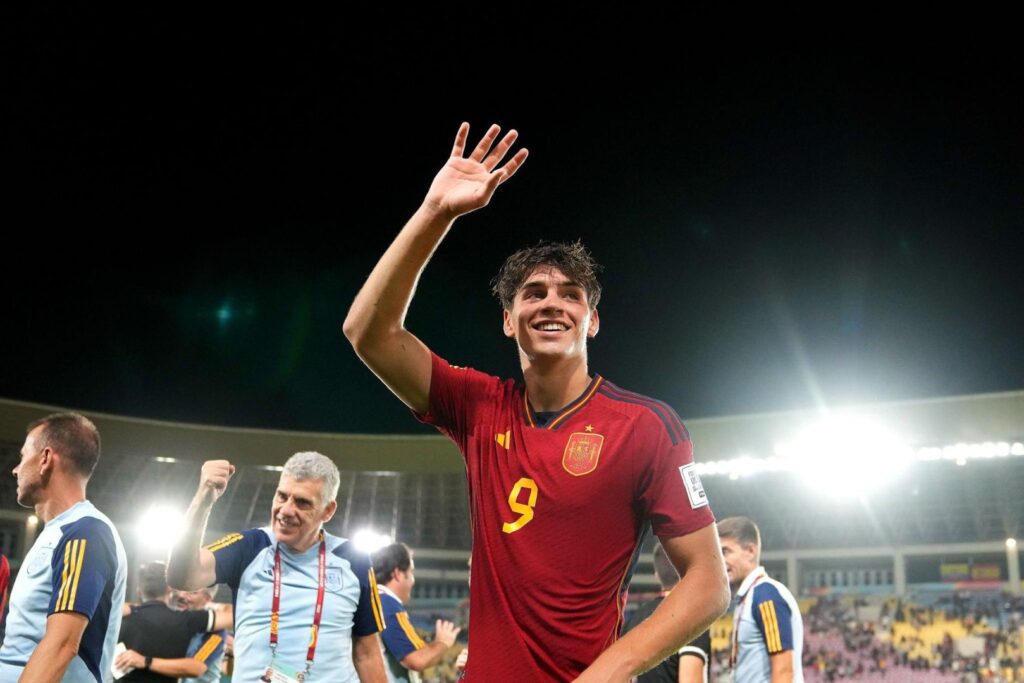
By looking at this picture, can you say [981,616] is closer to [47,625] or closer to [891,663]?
[891,663]

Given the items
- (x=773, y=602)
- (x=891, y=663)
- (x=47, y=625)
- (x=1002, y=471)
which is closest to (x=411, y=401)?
(x=47, y=625)

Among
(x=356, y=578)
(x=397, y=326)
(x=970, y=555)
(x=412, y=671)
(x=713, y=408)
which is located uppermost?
(x=713, y=408)

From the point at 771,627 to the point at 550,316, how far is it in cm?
412

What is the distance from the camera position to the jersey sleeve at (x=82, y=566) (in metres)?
3.71

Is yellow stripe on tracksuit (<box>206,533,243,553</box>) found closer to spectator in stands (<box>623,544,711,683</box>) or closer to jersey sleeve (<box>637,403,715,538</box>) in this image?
spectator in stands (<box>623,544,711,683</box>)

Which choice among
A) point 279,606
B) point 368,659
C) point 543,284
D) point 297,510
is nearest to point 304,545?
point 297,510

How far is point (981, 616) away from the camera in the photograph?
27.6m

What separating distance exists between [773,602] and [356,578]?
2.54 metres

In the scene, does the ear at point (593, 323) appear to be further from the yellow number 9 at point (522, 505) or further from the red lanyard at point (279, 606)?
the red lanyard at point (279, 606)

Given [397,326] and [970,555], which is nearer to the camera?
[397,326]

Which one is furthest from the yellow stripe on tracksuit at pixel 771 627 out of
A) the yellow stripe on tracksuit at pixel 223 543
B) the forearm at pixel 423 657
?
the yellow stripe on tracksuit at pixel 223 543

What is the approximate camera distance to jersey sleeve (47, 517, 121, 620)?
3711 millimetres

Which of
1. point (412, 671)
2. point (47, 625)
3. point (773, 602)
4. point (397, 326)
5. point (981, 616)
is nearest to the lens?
point (397, 326)

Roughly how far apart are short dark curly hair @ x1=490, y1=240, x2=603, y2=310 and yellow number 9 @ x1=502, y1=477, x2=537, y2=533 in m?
0.50
